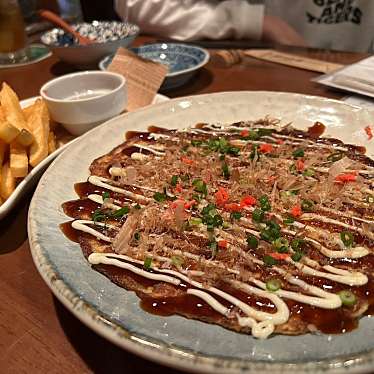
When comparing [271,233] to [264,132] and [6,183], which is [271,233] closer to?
[264,132]

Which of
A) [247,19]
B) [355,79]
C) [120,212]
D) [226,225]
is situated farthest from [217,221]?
[247,19]

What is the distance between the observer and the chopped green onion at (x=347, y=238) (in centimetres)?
140

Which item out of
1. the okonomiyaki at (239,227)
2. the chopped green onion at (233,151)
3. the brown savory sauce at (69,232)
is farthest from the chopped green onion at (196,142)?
the brown savory sauce at (69,232)

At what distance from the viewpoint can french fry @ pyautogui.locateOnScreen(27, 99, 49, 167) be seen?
1.81 meters

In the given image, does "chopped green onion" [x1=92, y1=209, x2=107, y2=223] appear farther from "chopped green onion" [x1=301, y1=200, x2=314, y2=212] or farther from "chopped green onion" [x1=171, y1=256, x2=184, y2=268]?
"chopped green onion" [x1=301, y1=200, x2=314, y2=212]

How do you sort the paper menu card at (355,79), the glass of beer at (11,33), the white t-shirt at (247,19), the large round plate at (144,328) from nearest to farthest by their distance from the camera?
the large round plate at (144,328)
the paper menu card at (355,79)
the glass of beer at (11,33)
the white t-shirt at (247,19)

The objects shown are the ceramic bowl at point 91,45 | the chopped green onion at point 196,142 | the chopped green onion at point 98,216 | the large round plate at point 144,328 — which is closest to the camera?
the large round plate at point 144,328

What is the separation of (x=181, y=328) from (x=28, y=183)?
0.98 m

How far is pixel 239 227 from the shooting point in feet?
4.89

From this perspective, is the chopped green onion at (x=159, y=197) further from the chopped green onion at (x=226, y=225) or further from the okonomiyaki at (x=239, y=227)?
the chopped green onion at (x=226, y=225)

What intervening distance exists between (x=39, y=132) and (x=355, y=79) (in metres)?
1.82

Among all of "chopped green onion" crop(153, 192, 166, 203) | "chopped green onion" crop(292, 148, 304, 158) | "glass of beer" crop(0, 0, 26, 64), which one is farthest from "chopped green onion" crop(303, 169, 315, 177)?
"glass of beer" crop(0, 0, 26, 64)

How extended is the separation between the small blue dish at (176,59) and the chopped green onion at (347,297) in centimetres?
189

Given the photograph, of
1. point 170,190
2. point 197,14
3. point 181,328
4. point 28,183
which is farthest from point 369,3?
point 181,328
